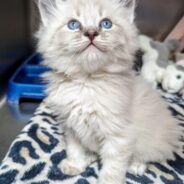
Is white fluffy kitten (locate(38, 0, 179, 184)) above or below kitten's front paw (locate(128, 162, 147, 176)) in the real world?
above

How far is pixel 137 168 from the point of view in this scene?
121cm

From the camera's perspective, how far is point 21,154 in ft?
4.05

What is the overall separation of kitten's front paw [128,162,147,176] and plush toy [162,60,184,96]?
77 centimetres

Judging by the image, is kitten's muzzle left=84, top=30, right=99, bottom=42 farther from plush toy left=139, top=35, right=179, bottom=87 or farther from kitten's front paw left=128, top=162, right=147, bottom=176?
plush toy left=139, top=35, right=179, bottom=87

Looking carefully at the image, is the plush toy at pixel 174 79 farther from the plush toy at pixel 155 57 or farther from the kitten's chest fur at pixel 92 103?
the kitten's chest fur at pixel 92 103

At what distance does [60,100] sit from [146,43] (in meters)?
1.14

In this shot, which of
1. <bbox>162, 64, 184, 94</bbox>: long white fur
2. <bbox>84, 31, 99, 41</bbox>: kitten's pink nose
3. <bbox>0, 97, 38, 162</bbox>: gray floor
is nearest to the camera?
<bbox>84, 31, 99, 41</bbox>: kitten's pink nose

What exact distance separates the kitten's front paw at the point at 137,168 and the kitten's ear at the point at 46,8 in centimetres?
57

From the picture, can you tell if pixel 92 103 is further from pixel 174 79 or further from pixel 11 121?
pixel 174 79

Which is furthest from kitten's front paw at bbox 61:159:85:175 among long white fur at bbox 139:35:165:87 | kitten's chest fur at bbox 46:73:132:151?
long white fur at bbox 139:35:165:87

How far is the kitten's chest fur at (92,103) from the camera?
1.05 metres

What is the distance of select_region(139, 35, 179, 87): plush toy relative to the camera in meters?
1.99

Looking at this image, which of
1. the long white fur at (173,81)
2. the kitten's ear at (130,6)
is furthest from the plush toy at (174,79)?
the kitten's ear at (130,6)

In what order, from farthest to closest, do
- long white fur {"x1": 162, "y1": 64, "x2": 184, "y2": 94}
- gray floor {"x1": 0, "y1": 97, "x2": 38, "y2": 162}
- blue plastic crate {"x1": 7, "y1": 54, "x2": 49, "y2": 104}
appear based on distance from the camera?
long white fur {"x1": 162, "y1": 64, "x2": 184, "y2": 94} < blue plastic crate {"x1": 7, "y1": 54, "x2": 49, "y2": 104} < gray floor {"x1": 0, "y1": 97, "x2": 38, "y2": 162}
